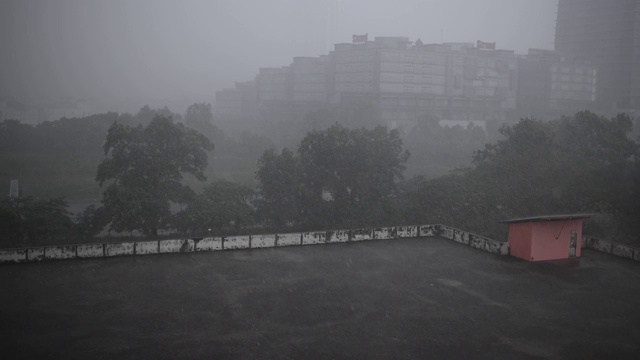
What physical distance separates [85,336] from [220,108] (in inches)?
5999

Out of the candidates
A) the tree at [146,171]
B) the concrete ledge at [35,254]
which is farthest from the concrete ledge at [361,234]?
the tree at [146,171]

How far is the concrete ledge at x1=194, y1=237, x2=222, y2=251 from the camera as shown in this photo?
17.7m

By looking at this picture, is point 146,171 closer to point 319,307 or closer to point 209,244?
point 209,244

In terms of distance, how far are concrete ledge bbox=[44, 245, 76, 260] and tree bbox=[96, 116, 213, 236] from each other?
14.5 meters

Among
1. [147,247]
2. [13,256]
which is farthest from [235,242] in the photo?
[13,256]

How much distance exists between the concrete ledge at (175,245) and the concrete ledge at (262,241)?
2.15m

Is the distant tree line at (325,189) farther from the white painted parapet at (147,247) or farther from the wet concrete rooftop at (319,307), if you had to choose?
the wet concrete rooftop at (319,307)

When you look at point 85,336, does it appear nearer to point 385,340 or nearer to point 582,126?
point 385,340

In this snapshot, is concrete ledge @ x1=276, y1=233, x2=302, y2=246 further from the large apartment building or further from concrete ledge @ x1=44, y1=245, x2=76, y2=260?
the large apartment building

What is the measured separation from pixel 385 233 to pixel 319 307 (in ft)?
26.8

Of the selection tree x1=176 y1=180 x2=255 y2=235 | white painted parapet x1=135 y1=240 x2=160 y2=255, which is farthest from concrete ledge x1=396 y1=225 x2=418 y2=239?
tree x1=176 y1=180 x2=255 y2=235

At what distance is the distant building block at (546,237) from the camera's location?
17438 mm

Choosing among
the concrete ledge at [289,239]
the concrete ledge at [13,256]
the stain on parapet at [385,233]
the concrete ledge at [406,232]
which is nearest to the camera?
the concrete ledge at [13,256]

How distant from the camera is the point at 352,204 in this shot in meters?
36.0
